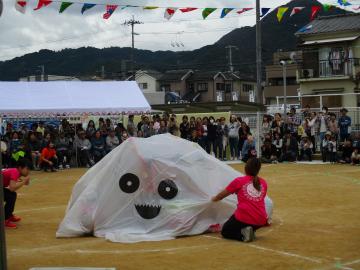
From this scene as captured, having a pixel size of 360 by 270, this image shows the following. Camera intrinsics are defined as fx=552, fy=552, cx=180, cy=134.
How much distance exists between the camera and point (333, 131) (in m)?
19.5

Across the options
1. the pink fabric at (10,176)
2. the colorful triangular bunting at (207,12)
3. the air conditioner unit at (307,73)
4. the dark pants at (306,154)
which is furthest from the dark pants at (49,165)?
the air conditioner unit at (307,73)

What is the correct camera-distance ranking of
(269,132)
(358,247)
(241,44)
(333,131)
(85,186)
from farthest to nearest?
1. (241,44)
2. (269,132)
3. (333,131)
4. (85,186)
5. (358,247)

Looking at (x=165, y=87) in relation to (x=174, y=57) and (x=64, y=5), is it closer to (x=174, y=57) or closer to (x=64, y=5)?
(x=174, y=57)

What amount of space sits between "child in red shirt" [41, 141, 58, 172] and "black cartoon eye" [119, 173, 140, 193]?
1134 centimetres

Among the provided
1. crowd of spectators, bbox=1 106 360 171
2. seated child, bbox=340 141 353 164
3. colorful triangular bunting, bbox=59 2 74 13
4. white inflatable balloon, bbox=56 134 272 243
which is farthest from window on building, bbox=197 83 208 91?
white inflatable balloon, bbox=56 134 272 243

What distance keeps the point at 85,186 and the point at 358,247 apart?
396 centimetres

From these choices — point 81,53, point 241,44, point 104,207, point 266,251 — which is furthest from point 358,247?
point 81,53

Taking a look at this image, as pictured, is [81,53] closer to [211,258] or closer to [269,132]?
[269,132]

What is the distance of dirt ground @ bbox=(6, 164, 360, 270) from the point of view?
241 inches

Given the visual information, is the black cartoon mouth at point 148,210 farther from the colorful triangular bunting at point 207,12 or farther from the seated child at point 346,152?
the seated child at point 346,152

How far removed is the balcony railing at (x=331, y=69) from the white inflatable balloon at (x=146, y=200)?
103ft

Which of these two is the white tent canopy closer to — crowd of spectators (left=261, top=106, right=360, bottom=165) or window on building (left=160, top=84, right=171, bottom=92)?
crowd of spectators (left=261, top=106, right=360, bottom=165)

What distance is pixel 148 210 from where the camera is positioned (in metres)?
7.79

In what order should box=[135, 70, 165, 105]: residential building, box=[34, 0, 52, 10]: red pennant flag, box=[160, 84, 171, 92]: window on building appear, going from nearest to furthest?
box=[34, 0, 52, 10]: red pennant flag < box=[135, 70, 165, 105]: residential building < box=[160, 84, 171, 92]: window on building
